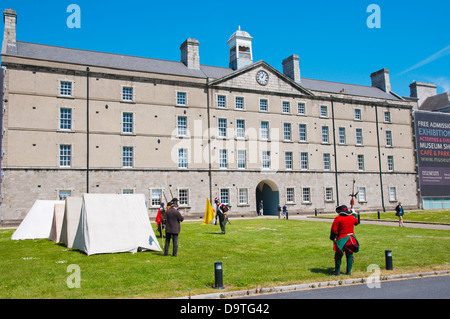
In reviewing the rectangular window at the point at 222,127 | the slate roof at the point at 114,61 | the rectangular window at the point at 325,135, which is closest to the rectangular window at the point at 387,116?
the slate roof at the point at 114,61

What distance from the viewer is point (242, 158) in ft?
124

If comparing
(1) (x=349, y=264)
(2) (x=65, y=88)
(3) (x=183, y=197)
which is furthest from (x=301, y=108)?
(1) (x=349, y=264)

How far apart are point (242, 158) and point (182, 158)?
6.23 metres

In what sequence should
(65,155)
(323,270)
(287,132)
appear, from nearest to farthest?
1. (323,270)
2. (65,155)
3. (287,132)

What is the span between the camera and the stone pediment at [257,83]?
125 ft

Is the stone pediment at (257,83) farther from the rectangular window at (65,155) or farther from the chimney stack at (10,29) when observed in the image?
the chimney stack at (10,29)

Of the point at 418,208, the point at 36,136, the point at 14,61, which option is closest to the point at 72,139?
the point at 36,136

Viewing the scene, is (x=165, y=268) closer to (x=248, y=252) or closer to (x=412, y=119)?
(x=248, y=252)

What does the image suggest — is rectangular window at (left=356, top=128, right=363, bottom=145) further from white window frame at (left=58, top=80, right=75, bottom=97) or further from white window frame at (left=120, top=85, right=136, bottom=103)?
white window frame at (left=58, top=80, right=75, bottom=97)

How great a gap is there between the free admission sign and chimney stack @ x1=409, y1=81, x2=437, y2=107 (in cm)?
838

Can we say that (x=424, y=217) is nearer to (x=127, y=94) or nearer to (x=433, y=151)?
(x=433, y=151)

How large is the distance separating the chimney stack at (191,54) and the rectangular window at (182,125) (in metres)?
6.23

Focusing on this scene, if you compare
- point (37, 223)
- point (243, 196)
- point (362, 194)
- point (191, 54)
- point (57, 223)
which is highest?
point (191, 54)

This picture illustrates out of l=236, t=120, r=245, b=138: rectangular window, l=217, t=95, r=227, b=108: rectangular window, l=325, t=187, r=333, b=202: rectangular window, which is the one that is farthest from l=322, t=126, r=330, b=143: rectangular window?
l=217, t=95, r=227, b=108: rectangular window
